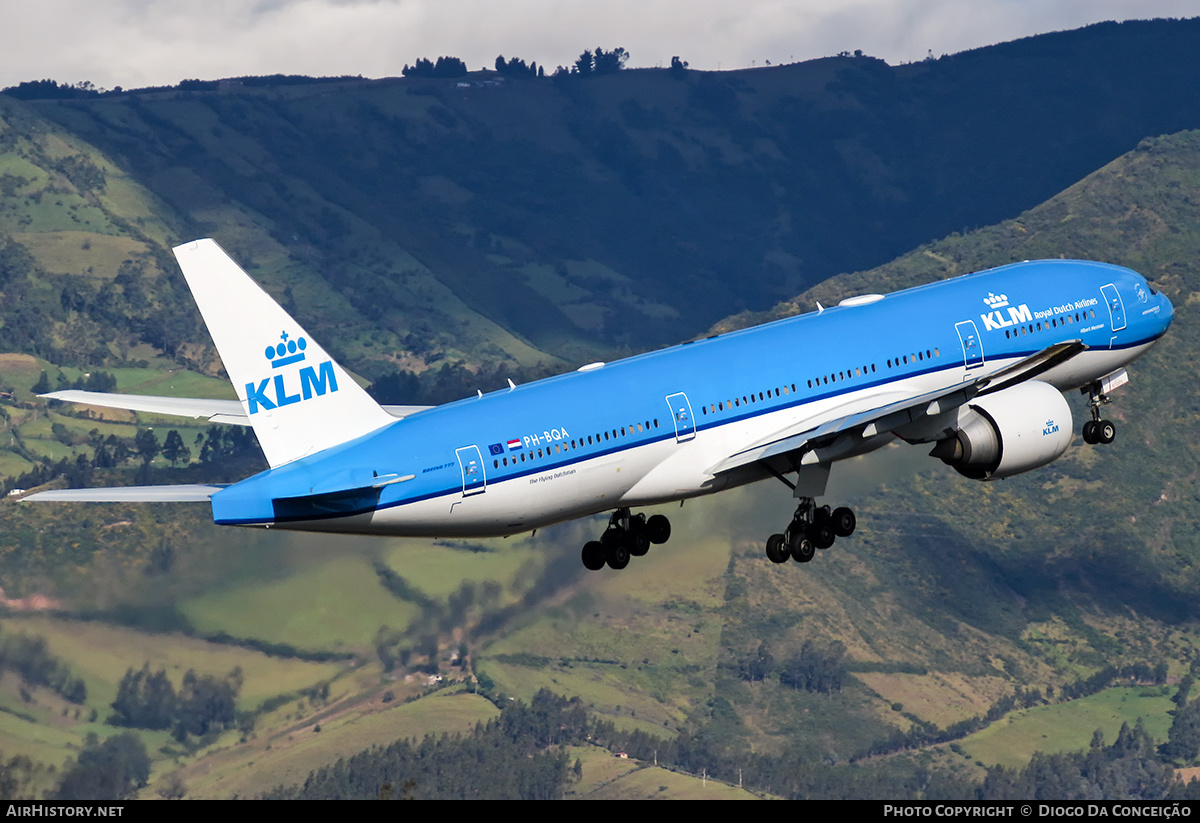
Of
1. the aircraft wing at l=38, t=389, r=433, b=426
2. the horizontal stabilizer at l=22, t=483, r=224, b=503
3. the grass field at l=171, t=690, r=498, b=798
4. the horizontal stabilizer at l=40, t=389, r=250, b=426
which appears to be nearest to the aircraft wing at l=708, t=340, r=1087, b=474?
the aircraft wing at l=38, t=389, r=433, b=426

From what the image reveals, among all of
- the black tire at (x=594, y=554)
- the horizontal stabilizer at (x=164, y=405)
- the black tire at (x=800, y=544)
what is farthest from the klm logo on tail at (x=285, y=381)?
the black tire at (x=800, y=544)

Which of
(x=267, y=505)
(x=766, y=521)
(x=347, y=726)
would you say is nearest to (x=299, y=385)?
(x=267, y=505)

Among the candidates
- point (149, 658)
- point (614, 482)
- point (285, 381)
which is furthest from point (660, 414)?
point (149, 658)

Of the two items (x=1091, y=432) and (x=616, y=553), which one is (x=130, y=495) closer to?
(x=616, y=553)

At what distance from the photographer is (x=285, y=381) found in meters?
48.2

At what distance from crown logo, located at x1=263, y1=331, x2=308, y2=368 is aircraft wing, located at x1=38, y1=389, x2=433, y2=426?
279 centimetres

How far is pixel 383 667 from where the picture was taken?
178 m

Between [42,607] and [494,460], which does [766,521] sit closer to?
[42,607]

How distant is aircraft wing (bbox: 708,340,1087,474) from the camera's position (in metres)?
53.7

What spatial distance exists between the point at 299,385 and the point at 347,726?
14405 cm

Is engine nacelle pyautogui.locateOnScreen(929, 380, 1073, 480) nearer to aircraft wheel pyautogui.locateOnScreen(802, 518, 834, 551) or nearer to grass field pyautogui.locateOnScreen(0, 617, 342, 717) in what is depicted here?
aircraft wheel pyautogui.locateOnScreen(802, 518, 834, 551)

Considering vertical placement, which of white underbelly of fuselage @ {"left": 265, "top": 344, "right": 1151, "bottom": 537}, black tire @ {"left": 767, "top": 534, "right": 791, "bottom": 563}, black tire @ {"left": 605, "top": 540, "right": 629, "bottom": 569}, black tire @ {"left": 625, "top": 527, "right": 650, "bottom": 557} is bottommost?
black tire @ {"left": 767, "top": 534, "right": 791, "bottom": 563}

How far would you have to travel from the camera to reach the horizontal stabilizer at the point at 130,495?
4338 centimetres

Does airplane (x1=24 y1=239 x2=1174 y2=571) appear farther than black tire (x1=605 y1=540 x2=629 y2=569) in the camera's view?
No
